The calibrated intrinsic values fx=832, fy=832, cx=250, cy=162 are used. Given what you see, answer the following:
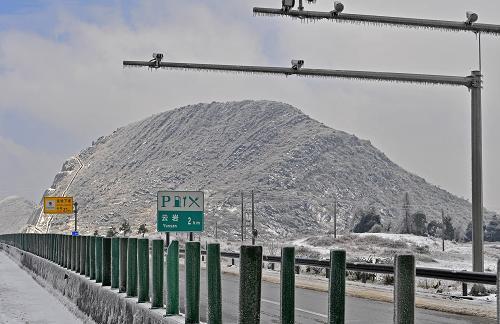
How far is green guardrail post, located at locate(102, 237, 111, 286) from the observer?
14.3 metres

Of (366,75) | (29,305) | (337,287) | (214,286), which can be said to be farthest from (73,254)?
(337,287)

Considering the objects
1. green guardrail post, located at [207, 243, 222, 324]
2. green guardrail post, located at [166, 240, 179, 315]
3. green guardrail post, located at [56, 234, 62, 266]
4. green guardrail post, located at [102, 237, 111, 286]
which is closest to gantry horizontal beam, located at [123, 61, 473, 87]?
green guardrail post, located at [56, 234, 62, 266]

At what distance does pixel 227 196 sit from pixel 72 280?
151 meters

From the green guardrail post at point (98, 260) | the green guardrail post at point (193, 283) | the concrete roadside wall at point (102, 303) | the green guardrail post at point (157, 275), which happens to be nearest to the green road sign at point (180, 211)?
the concrete roadside wall at point (102, 303)

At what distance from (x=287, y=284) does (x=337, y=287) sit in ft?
2.23

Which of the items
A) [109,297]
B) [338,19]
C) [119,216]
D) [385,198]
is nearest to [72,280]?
[109,297]

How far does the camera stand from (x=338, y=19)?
1775 cm

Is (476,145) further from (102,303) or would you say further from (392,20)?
(102,303)

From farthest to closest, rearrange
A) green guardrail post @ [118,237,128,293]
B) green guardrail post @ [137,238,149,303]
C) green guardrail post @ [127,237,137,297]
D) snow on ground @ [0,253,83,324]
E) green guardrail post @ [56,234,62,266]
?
green guardrail post @ [56,234,62,266], snow on ground @ [0,253,83,324], green guardrail post @ [118,237,128,293], green guardrail post @ [127,237,137,297], green guardrail post @ [137,238,149,303]

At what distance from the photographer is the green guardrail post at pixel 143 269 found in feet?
36.2

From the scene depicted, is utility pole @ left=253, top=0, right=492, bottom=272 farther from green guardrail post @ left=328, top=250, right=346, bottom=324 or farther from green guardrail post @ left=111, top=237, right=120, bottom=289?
green guardrail post @ left=328, top=250, right=346, bottom=324

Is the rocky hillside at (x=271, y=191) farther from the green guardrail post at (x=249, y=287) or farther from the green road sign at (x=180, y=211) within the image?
the green guardrail post at (x=249, y=287)

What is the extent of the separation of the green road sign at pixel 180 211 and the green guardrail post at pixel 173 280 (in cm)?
2115

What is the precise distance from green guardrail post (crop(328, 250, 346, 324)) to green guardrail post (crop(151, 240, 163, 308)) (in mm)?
4390
